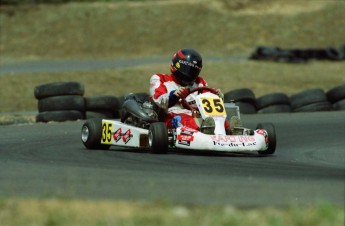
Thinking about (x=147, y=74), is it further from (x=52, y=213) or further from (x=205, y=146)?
(x=52, y=213)

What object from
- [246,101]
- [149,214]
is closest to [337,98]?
[246,101]

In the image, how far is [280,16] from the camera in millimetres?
39625

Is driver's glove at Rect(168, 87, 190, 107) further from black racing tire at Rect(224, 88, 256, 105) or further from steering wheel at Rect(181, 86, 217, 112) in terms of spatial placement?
black racing tire at Rect(224, 88, 256, 105)

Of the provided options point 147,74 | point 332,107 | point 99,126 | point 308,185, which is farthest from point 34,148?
point 147,74

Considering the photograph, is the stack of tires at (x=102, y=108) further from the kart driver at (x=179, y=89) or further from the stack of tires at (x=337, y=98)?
the kart driver at (x=179, y=89)

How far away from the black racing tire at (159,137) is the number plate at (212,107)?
1.70 ft

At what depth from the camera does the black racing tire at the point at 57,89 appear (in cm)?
1567

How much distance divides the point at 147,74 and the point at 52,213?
1843 centimetres

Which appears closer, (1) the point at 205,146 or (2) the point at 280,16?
(1) the point at 205,146

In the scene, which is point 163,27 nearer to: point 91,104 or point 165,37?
point 165,37

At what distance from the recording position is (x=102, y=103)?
52.6 ft

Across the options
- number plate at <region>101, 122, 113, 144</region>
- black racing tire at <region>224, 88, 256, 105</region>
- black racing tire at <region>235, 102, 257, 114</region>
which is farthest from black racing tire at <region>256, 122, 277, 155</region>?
black racing tire at <region>235, 102, 257, 114</region>

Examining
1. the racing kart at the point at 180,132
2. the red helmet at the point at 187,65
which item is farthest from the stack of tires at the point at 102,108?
the red helmet at the point at 187,65

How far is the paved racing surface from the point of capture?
7.31m
